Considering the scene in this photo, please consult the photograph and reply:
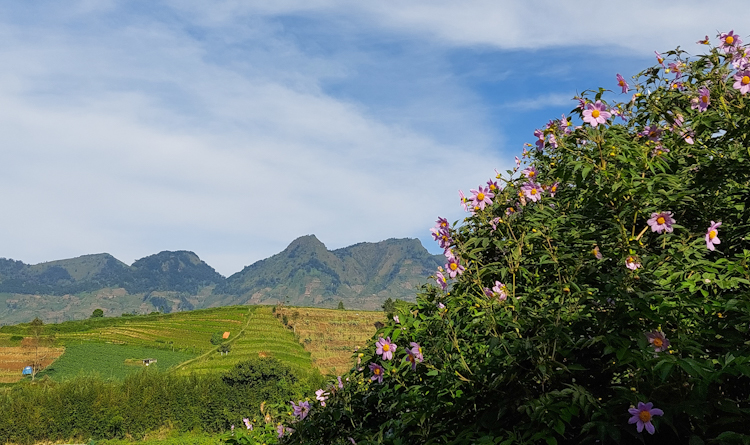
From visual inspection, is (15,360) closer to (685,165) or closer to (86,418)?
(86,418)

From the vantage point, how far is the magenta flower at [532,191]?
11.2ft

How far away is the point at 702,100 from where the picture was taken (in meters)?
2.93

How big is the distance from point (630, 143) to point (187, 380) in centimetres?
5480

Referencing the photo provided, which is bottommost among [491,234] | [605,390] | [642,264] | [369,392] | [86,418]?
[86,418]

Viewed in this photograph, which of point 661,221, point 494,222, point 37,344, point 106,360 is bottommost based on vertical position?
point 106,360

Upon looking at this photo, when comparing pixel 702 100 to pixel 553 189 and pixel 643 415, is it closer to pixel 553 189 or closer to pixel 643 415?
pixel 553 189

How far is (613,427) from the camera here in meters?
1.91

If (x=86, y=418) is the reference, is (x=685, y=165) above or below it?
above

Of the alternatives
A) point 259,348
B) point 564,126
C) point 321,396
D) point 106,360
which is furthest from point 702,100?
point 106,360

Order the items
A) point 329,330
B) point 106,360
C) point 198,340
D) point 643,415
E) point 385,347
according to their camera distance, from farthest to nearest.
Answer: point 329,330 < point 198,340 < point 106,360 < point 385,347 < point 643,415

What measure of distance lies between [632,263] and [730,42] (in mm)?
1616

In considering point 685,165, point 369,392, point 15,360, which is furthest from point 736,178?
point 15,360

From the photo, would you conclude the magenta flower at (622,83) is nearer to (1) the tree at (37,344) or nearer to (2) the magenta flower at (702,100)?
(2) the magenta flower at (702,100)

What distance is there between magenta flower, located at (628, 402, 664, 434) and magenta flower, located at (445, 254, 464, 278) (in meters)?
1.27
